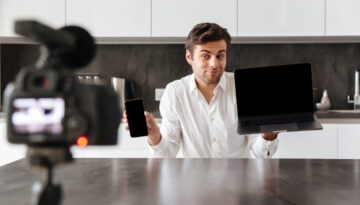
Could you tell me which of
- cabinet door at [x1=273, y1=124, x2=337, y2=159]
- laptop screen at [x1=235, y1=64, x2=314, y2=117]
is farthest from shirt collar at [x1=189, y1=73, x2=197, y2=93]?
cabinet door at [x1=273, y1=124, x2=337, y2=159]

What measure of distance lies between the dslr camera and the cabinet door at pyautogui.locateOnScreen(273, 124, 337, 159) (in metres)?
2.02

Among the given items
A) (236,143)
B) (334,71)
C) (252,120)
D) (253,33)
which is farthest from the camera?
(334,71)

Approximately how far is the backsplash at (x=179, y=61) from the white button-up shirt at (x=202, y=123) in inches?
46.6

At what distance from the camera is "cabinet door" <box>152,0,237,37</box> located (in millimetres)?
2385

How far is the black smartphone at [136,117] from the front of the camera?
1032 millimetres

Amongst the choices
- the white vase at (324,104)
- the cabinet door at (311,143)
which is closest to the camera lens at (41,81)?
the cabinet door at (311,143)

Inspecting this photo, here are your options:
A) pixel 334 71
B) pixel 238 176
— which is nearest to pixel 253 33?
pixel 334 71

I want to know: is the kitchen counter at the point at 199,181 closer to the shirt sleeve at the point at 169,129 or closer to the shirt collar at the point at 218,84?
the shirt sleeve at the point at 169,129

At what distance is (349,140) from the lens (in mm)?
2129

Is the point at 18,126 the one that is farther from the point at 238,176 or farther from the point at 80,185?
the point at 238,176

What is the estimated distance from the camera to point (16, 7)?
247 cm

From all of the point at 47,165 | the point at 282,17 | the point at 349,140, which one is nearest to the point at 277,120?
the point at 47,165

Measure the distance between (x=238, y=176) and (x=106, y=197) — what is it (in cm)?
33

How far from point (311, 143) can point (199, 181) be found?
1.68m
